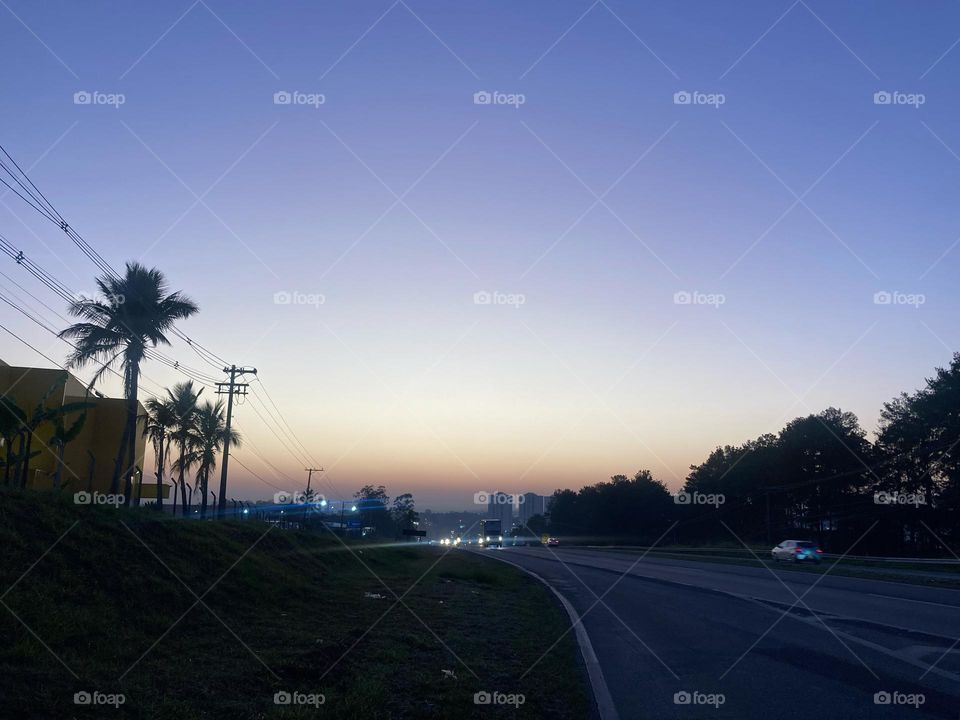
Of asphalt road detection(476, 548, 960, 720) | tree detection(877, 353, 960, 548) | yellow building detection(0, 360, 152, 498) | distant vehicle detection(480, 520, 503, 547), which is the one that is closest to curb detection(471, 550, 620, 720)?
asphalt road detection(476, 548, 960, 720)

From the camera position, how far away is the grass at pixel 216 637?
7879 millimetres

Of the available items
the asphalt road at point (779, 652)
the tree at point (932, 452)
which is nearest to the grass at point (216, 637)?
the asphalt road at point (779, 652)

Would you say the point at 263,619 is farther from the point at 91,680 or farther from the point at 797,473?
the point at 797,473

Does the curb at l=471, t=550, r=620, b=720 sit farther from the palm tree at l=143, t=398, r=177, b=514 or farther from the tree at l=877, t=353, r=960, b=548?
the tree at l=877, t=353, r=960, b=548

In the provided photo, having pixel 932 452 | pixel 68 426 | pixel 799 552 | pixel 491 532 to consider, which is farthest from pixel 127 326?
pixel 491 532

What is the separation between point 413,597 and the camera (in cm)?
2100

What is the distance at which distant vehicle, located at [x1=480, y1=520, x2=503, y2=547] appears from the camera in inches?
4117

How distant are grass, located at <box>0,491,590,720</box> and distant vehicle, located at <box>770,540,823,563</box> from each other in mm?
29525

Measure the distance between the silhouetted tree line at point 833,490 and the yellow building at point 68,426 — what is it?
37.4 metres

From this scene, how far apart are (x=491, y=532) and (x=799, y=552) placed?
6429 cm

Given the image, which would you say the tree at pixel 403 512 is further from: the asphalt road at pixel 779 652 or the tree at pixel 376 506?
the asphalt road at pixel 779 652

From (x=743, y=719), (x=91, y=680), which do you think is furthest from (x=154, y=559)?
(x=743, y=719)

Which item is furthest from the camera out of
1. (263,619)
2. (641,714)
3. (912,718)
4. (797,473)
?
(797,473)

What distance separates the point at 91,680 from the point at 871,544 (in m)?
72.4
